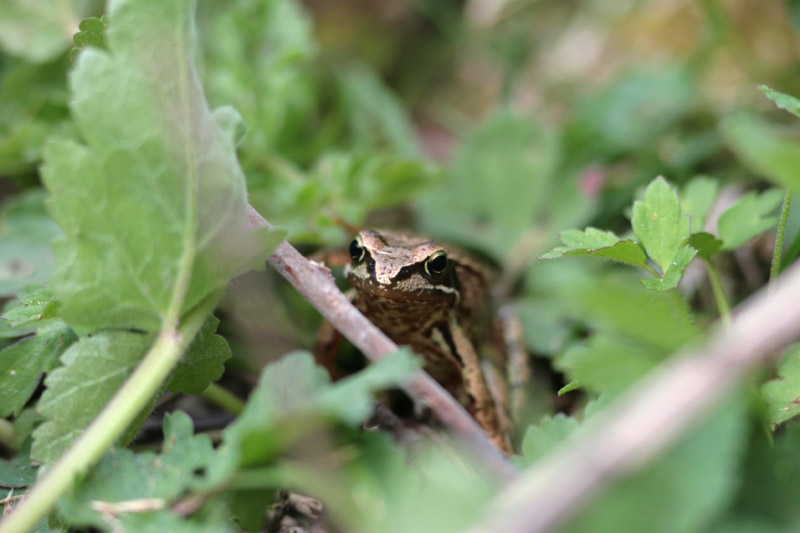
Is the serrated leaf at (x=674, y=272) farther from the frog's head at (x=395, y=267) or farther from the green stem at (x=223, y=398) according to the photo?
the green stem at (x=223, y=398)

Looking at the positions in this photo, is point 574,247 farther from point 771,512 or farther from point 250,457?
point 250,457

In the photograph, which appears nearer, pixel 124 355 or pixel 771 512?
pixel 771 512

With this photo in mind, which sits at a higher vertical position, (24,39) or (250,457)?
(24,39)

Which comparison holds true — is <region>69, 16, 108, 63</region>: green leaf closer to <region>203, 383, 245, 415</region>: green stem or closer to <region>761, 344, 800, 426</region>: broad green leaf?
<region>203, 383, 245, 415</region>: green stem

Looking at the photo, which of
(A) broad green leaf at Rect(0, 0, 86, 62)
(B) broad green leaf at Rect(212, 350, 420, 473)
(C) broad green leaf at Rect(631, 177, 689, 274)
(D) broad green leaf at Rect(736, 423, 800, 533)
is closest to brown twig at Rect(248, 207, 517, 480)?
(B) broad green leaf at Rect(212, 350, 420, 473)

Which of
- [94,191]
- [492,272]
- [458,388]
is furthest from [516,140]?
[94,191]

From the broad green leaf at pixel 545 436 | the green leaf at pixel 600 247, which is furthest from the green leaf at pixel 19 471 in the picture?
the green leaf at pixel 600 247

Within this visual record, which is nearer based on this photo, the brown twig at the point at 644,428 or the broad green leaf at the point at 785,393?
the brown twig at the point at 644,428
